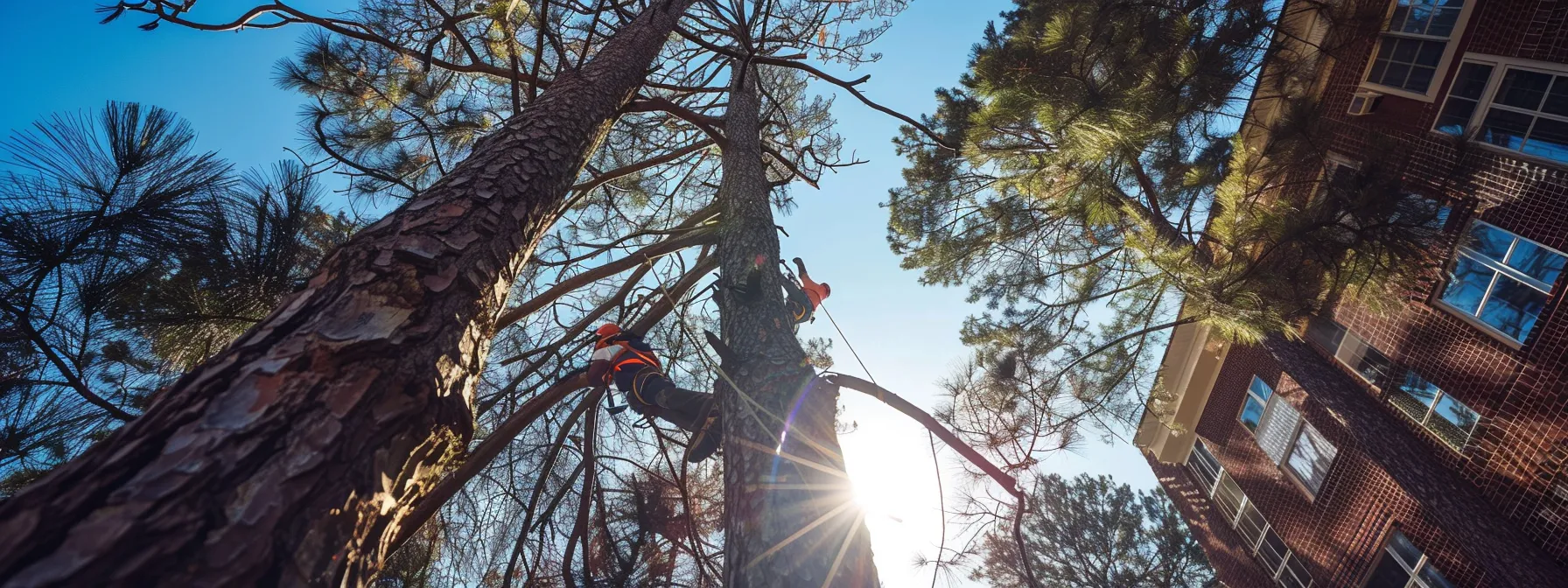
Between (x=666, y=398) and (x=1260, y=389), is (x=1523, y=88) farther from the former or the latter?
(x=666, y=398)

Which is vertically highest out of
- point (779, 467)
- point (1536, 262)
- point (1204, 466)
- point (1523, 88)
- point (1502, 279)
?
point (1523, 88)

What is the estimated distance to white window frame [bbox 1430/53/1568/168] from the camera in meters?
5.34

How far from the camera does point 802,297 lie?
348cm

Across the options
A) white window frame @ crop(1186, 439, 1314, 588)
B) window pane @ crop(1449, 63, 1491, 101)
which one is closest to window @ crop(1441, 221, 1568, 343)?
window pane @ crop(1449, 63, 1491, 101)

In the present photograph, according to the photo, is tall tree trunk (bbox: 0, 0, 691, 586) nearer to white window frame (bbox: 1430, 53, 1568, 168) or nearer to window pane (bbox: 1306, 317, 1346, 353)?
white window frame (bbox: 1430, 53, 1568, 168)

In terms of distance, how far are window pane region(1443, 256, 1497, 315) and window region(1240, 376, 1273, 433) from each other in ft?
9.80

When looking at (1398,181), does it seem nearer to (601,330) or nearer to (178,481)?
(601,330)

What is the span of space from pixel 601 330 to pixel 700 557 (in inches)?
61.5

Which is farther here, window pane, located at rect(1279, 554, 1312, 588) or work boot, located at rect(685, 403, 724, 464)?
window pane, located at rect(1279, 554, 1312, 588)

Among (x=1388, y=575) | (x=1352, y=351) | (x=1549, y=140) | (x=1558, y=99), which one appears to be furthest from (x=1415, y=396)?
(x=1558, y=99)

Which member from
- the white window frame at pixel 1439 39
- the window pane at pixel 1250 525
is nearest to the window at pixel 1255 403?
the window pane at pixel 1250 525

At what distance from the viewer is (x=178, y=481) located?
824mm

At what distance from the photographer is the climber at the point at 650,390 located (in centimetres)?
261

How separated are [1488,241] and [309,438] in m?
9.43
